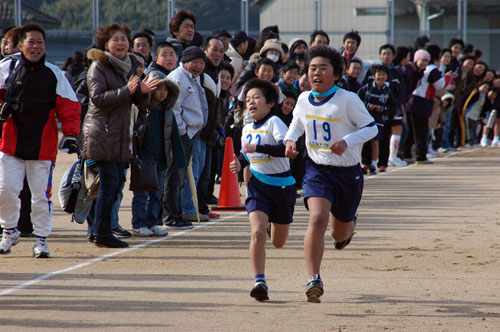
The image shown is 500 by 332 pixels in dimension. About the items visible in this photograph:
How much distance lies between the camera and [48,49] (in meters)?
21.9

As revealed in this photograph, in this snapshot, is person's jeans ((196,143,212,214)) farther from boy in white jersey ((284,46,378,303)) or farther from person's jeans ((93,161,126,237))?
boy in white jersey ((284,46,378,303))

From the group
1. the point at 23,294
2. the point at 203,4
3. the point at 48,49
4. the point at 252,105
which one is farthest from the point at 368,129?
the point at 203,4

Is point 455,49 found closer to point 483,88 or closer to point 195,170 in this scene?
point 483,88

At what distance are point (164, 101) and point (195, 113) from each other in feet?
2.39

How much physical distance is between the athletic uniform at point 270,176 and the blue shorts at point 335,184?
0.22 metres

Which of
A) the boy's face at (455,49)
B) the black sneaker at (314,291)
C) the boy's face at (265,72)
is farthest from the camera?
the boy's face at (455,49)

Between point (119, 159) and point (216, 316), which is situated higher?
point (119, 159)

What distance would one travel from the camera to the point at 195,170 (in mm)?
10422

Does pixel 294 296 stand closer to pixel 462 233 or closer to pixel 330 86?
pixel 330 86

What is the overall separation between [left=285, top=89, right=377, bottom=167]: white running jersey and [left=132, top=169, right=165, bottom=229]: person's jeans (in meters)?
3.17

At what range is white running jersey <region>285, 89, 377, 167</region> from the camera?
6469 millimetres

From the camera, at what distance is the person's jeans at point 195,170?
10.4m

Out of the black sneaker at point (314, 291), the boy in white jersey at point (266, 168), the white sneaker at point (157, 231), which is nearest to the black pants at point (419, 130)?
the white sneaker at point (157, 231)

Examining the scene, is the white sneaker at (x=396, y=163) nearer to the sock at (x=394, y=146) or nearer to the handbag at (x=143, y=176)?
the sock at (x=394, y=146)
